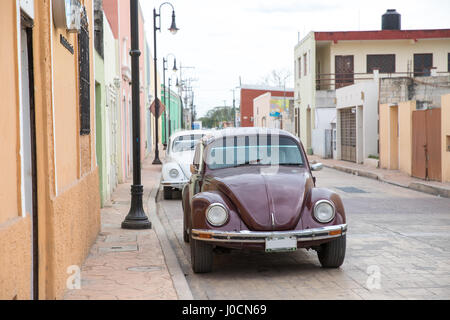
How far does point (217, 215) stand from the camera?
265 inches

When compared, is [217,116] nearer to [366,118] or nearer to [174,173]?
[366,118]

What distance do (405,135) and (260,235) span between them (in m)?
15.8

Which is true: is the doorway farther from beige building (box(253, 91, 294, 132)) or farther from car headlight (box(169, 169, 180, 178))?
beige building (box(253, 91, 294, 132))

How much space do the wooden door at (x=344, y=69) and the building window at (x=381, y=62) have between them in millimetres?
1147

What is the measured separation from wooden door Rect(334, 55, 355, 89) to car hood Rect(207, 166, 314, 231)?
30.7m

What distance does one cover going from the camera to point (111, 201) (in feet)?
46.4

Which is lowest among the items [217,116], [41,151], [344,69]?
[41,151]

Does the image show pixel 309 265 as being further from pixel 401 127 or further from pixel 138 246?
pixel 401 127

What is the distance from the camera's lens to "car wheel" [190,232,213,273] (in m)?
6.91

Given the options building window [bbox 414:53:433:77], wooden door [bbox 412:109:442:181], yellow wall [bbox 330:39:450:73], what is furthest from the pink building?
building window [bbox 414:53:433:77]

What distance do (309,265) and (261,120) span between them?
189 ft

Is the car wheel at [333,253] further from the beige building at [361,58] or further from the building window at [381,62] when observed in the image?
the building window at [381,62]

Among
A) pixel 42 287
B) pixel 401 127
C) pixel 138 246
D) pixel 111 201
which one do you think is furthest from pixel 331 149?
pixel 42 287

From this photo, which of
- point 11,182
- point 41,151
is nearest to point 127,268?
point 41,151
